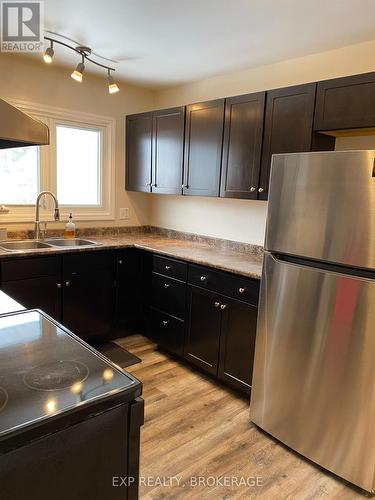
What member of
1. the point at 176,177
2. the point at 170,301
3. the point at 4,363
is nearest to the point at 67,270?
the point at 170,301

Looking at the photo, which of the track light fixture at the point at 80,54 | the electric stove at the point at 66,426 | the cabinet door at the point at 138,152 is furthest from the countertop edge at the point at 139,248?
the electric stove at the point at 66,426

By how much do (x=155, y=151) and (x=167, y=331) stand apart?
1.63m

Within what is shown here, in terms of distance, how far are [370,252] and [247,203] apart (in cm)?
153

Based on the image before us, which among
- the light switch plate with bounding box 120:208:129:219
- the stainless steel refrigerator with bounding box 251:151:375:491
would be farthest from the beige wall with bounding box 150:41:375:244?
the stainless steel refrigerator with bounding box 251:151:375:491

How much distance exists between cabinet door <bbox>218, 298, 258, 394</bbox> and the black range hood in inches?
65.6

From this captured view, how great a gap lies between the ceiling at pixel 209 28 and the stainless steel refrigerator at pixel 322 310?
83cm

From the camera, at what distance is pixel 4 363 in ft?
3.54

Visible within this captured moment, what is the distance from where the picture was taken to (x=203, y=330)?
2.72 m

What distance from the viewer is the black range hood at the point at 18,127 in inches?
38.3

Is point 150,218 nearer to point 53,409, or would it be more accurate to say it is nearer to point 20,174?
point 20,174

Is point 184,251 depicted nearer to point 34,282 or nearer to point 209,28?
point 34,282

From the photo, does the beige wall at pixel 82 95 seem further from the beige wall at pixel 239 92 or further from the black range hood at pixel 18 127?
the black range hood at pixel 18 127

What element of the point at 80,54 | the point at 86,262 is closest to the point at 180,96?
the point at 80,54

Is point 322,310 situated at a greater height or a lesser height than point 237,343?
greater
